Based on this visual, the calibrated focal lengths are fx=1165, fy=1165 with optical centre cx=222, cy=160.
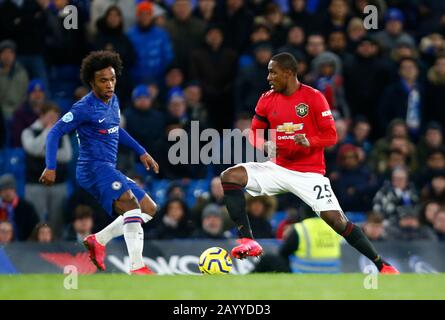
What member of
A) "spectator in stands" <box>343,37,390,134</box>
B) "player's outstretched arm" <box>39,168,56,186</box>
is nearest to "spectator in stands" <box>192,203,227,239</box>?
"spectator in stands" <box>343,37,390,134</box>

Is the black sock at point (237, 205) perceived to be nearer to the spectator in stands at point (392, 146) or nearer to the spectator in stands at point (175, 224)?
the spectator in stands at point (175, 224)

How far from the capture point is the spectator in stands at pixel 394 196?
1499cm

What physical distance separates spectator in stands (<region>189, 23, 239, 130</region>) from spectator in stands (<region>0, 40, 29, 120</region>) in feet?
8.06

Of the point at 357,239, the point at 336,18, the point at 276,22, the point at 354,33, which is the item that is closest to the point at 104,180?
the point at 357,239

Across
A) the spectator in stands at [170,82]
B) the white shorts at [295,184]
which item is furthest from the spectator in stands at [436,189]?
the white shorts at [295,184]

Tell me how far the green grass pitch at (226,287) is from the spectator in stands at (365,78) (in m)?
5.75

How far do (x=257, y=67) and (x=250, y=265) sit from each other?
12.6 feet

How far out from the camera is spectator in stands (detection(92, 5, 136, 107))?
16.5 metres

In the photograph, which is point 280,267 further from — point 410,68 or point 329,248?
point 410,68

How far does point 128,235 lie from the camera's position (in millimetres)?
10875

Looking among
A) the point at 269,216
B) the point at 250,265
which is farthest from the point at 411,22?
the point at 250,265

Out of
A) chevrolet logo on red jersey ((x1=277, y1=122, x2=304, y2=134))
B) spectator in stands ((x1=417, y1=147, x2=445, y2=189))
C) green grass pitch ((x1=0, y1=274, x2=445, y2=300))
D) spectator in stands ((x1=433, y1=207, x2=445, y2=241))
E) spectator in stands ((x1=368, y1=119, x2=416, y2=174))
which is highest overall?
spectator in stands ((x1=368, y1=119, x2=416, y2=174))

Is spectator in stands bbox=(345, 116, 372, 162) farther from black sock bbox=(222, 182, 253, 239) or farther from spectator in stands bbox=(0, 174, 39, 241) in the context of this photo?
black sock bbox=(222, 182, 253, 239)

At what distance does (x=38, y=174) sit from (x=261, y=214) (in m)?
2.98
